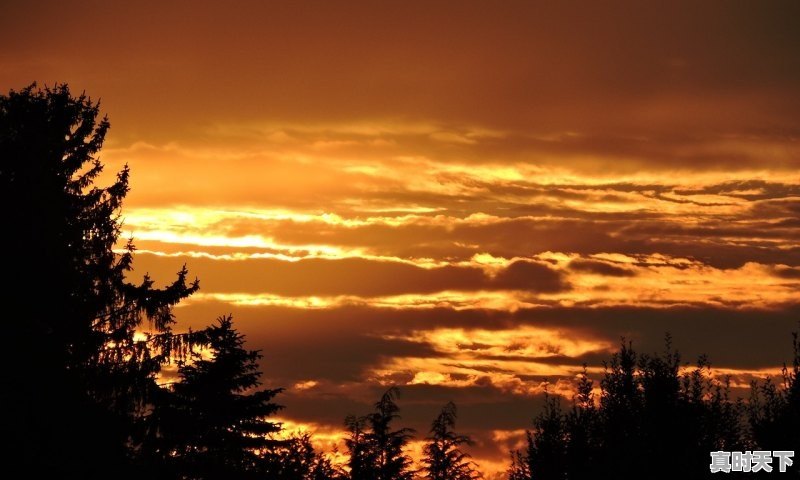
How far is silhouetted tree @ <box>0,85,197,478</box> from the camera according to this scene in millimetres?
33438

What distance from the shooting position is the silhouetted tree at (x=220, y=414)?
4266 cm

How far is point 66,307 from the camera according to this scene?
1427 inches

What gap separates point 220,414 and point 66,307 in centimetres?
1052

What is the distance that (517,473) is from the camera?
71375mm

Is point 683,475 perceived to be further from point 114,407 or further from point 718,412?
point 114,407

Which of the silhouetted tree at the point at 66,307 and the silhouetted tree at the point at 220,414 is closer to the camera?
the silhouetted tree at the point at 66,307

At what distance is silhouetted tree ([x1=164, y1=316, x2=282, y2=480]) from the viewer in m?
42.7

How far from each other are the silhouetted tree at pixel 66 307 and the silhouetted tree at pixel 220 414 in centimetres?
326

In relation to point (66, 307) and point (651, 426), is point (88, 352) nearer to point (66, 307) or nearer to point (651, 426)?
point (66, 307)

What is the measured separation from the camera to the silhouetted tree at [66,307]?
33.4 meters

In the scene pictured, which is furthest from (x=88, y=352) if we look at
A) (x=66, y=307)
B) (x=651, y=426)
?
(x=651, y=426)

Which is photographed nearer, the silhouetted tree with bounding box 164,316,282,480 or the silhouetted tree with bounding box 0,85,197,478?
the silhouetted tree with bounding box 0,85,197,478

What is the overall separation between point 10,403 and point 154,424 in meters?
8.73

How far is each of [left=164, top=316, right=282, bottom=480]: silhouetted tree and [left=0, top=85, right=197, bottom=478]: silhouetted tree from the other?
3.26 metres
